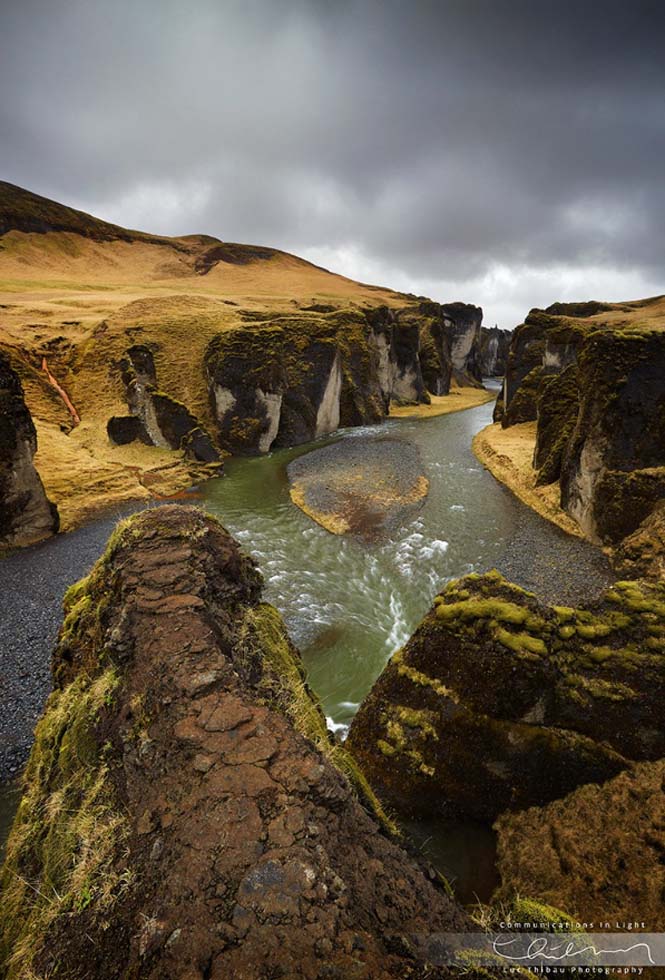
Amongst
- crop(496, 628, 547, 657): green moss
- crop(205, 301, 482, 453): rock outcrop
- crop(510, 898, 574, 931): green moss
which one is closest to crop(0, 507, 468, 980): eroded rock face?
crop(510, 898, 574, 931): green moss

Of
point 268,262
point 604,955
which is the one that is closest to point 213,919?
point 604,955

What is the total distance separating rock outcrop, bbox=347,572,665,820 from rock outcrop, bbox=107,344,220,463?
896 inches

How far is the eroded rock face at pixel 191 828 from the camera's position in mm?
2512

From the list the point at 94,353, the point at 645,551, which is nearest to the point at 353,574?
the point at 645,551

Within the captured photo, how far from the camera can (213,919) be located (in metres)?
2.56

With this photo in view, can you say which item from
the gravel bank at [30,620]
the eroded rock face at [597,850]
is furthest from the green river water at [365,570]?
the gravel bank at [30,620]

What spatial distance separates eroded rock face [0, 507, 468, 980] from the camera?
2512 mm

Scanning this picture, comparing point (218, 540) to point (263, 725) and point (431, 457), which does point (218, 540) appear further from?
point (431, 457)

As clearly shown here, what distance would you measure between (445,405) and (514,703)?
5196 cm

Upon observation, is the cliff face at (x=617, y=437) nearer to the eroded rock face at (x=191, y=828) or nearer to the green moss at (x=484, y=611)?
the green moss at (x=484, y=611)

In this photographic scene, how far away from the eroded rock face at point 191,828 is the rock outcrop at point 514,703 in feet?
7.69

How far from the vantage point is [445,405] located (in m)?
54.7

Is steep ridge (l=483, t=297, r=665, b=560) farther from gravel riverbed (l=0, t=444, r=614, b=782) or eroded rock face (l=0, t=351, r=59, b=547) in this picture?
eroded rock face (l=0, t=351, r=59, b=547)
